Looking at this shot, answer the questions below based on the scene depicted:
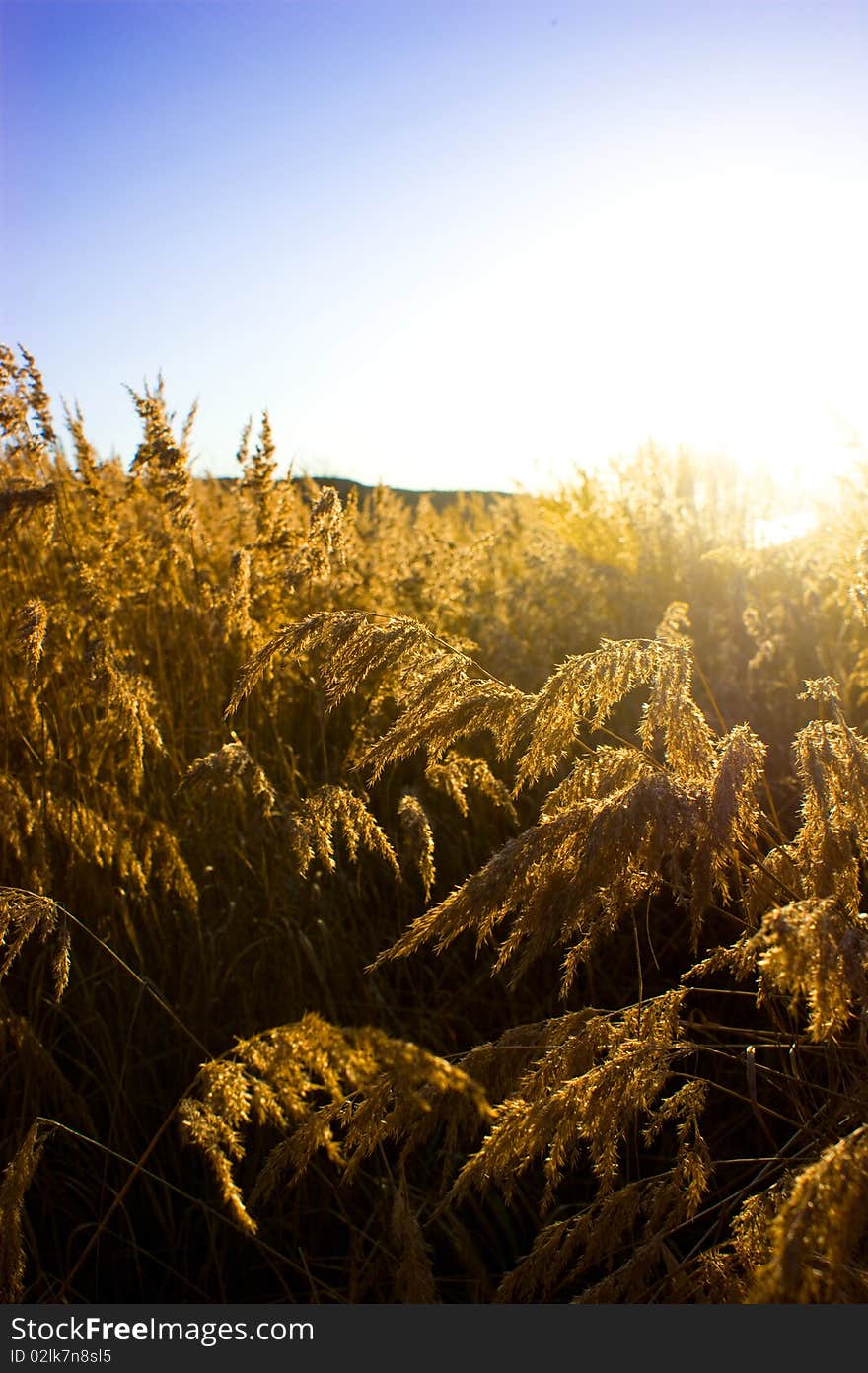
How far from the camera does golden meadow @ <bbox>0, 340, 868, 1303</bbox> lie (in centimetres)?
126

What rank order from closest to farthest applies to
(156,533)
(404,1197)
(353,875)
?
(404,1197) < (353,875) < (156,533)

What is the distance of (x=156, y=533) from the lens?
342 cm

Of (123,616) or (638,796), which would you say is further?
(123,616)

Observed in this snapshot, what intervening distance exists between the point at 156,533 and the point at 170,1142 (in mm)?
1963

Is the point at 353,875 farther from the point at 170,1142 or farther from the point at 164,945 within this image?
the point at 170,1142

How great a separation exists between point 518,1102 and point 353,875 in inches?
60.9

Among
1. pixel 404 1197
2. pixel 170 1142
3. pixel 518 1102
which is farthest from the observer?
pixel 170 1142

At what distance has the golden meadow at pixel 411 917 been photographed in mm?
1263

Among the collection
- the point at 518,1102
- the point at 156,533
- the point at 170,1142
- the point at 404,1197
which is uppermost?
the point at 156,533

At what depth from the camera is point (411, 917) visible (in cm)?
268

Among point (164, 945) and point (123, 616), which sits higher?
point (123, 616)

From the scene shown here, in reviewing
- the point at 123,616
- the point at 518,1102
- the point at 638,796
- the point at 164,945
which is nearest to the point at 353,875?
the point at 164,945

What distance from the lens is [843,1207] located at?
0.93 m

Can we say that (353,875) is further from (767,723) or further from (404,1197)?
(767,723)
